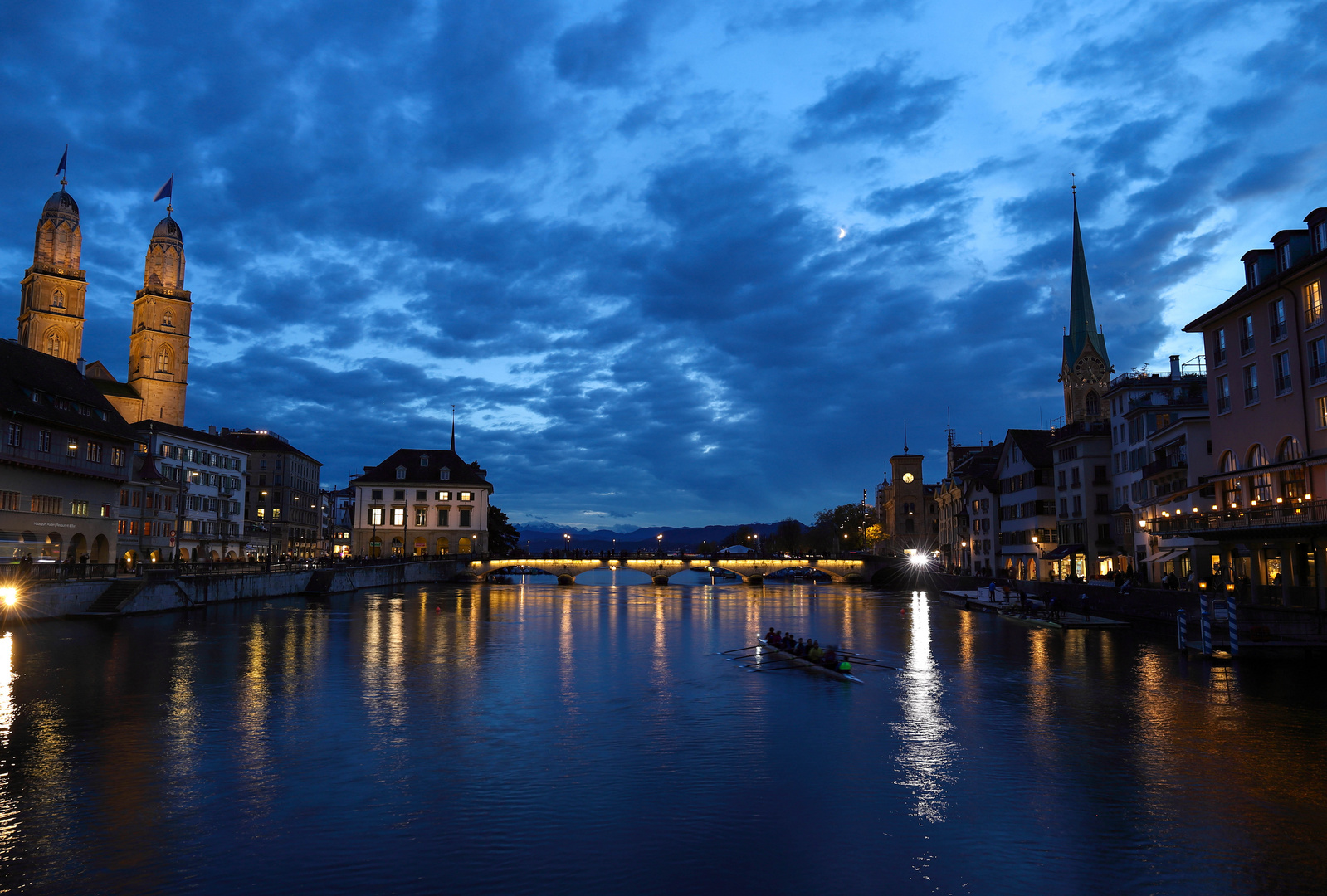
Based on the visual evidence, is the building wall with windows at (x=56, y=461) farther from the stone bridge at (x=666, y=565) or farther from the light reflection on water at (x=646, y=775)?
the stone bridge at (x=666, y=565)

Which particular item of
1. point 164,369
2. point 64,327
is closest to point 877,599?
point 164,369

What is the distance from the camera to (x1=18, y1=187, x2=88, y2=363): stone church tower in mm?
117438

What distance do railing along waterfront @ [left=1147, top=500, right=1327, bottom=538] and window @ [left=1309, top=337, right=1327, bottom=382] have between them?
622cm

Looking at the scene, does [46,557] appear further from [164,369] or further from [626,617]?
[164,369]

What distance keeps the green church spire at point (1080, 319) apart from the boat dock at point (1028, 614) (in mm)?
55932

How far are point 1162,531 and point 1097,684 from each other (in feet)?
86.4

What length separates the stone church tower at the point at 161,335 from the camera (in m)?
123

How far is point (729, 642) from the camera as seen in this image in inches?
1969

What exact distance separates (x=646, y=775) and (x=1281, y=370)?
43.1m

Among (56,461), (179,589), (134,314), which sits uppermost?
(134,314)

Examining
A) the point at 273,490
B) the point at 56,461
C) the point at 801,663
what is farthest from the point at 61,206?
the point at 801,663

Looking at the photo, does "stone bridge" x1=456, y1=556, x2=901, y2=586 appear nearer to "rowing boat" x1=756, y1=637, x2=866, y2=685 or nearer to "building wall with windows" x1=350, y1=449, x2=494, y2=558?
"building wall with windows" x1=350, y1=449, x2=494, y2=558

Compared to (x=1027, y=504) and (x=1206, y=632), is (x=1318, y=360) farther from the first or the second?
(x=1027, y=504)

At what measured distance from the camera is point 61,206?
4774 inches
